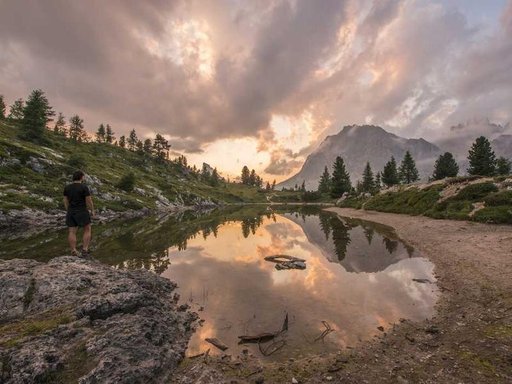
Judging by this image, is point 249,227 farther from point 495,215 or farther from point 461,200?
point 461,200

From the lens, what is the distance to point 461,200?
4194 cm

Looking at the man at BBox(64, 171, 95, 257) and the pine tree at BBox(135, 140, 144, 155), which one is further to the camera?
the pine tree at BBox(135, 140, 144, 155)

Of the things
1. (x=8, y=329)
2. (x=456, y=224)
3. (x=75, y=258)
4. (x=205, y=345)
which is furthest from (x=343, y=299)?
(x=456, y=224)

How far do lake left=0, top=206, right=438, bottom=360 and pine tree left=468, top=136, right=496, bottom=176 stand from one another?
74.9m

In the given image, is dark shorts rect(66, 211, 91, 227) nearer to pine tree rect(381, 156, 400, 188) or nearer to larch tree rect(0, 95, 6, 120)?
pine tree rect(381, 156, 400, 188)

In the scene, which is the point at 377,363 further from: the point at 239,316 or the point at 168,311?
the point at 168,311

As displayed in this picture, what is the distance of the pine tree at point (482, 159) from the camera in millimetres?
83312

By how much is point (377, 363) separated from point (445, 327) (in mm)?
3733

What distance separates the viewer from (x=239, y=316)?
12.0 m

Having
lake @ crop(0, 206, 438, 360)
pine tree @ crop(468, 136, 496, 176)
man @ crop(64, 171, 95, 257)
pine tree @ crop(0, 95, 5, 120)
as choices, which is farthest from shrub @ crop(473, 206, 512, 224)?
pine tree @ crop(0, 95, 5, 120)

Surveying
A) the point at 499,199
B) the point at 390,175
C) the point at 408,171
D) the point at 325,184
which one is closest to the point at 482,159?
the point at 390,175

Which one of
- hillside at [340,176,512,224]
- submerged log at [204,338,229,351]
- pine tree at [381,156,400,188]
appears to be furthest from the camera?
pine tree at [381,156,400,188]

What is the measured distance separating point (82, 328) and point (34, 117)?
4777 inches

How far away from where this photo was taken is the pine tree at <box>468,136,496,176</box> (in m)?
83.3
